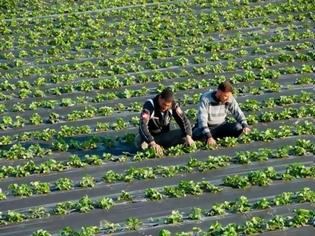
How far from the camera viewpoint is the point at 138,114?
527 inches

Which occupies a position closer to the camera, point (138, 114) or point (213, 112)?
point (213, 112)

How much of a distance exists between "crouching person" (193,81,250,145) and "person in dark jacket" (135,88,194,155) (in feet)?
0.87

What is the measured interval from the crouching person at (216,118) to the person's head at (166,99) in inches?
28.0

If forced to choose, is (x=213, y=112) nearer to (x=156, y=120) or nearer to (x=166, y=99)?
(x=156, y=120)

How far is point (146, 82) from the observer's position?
15180mm

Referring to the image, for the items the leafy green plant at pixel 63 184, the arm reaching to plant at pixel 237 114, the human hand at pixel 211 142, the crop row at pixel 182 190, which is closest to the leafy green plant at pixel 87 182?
the leafy green plant at pixel 63 184

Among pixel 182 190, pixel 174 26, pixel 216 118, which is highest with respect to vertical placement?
pixel 174 26

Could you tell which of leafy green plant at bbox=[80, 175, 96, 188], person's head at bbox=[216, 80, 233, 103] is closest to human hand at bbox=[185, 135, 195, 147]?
person's head at bbox=[216, 80, 233, 103]

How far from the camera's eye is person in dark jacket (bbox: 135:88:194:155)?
11305mm

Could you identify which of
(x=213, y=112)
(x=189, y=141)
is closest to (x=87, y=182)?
(x=189, y=141)

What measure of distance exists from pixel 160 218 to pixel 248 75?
6.29 m

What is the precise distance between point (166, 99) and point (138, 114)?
242 centimetres

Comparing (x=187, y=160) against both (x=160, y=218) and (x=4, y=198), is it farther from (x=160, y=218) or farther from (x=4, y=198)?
(x=4, y=198)

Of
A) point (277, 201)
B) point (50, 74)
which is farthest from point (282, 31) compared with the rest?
point (277, 201)
